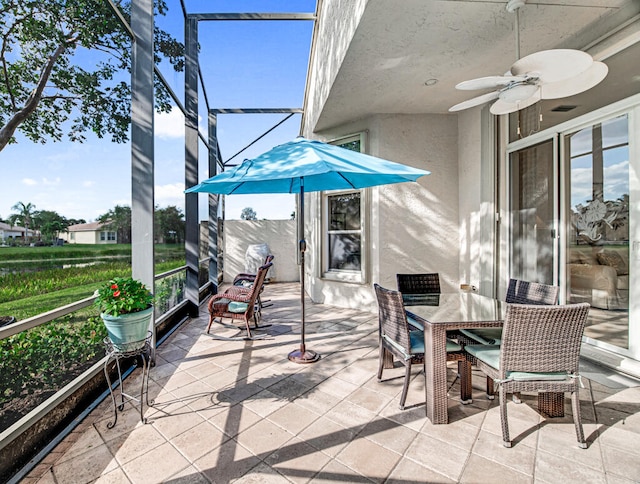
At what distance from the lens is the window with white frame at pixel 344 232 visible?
5643mm

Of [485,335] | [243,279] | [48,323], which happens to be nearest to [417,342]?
[485,335]

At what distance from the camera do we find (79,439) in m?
2.06

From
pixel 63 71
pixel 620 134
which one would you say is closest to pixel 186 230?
pixel 63 71

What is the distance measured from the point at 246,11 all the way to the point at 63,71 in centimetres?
485

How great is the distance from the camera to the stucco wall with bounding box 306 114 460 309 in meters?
5.14

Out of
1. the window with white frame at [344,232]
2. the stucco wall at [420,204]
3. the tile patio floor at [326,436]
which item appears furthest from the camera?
the window with white frame at [344,232]

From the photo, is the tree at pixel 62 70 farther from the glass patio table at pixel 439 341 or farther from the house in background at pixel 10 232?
the glass patio table at pixel 439 341

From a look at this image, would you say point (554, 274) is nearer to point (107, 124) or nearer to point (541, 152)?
point (541, 152)

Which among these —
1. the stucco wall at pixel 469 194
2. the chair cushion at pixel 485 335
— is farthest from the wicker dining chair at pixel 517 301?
the stucco wall at pixel 469 194

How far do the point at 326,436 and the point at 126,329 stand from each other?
59.9 inches

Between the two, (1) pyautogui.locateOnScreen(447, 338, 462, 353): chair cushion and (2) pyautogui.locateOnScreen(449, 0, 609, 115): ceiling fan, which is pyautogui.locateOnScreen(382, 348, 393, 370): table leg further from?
(2) pyautogui.locateOnScreen(449, 0, 609, 115): ceiling fan

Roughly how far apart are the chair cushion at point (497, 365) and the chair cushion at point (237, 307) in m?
2.76

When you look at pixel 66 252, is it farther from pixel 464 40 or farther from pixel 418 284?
pixel 464 40

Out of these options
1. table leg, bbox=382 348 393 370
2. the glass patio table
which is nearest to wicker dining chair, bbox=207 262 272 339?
table leg, bbox=382 348 393 370
